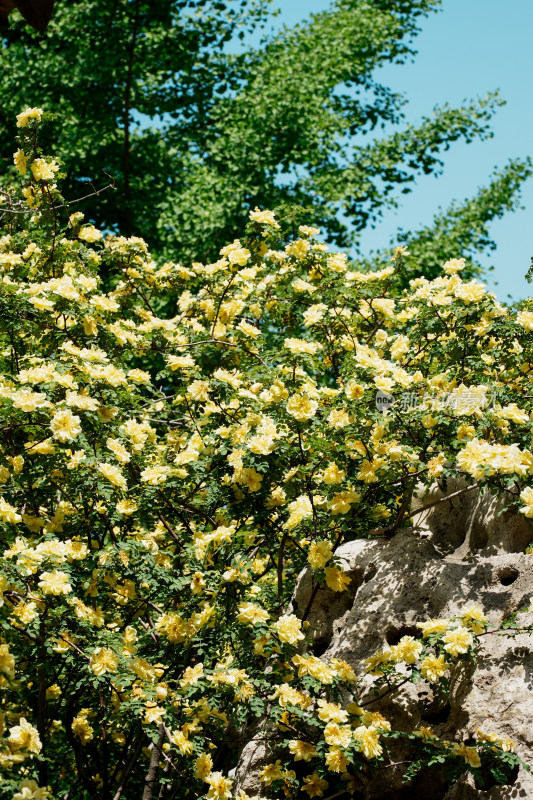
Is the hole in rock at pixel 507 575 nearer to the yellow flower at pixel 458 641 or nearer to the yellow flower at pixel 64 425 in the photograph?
the yellow flower at pixel 458 641

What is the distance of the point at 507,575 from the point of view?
11.6 ft

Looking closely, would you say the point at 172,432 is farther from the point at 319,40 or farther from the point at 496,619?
the point at 319,40

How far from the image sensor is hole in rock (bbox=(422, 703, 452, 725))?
3410 millimetres

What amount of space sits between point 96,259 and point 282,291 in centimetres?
104

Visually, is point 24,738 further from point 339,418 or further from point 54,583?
point 339,418

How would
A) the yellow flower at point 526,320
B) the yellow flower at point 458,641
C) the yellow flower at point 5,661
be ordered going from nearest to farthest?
the yellow flower at point 5,661
the yellow flower at point 458,641
the yellow flower at point 526,320

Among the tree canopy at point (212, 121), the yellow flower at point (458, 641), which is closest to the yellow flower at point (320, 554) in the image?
the yellow flower at point (458, 641)

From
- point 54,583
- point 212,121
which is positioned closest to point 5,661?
point 54,583

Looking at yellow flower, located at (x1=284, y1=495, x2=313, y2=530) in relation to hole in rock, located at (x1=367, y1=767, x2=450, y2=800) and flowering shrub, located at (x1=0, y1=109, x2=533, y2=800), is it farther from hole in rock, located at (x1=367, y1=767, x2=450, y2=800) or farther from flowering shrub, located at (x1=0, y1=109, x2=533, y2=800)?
hole in rock, located at (x1=367, y1=767, x2=450, y2=800)

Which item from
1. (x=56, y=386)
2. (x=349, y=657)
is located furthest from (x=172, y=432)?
(x=349, y=657)

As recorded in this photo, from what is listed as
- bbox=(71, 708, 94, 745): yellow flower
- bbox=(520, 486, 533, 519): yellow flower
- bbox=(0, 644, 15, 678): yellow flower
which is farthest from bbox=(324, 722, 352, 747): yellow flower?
bbox=(71, 708, 94, 745): yellow flower

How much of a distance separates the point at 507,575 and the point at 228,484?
4.23ft

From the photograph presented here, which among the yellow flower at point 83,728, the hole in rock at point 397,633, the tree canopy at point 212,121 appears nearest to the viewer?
the hole in rock at point 397,633

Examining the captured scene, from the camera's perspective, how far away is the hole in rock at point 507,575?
11.5 ft
